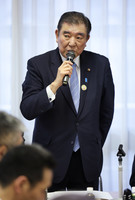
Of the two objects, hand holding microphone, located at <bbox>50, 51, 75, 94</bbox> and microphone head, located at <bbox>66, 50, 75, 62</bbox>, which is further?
microphone head, located at <bbox>66, 50, 75, 62</bbox>

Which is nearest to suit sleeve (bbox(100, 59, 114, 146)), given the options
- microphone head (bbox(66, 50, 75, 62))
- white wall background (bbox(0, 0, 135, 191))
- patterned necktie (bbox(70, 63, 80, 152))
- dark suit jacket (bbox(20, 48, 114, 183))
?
dark suit jacket (bbox(20, 48, 114, 183))

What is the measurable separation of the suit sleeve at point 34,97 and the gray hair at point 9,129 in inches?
36.1

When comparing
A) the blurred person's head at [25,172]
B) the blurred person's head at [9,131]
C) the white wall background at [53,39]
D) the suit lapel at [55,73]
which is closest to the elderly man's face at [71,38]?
the suit lapel at [55,73]

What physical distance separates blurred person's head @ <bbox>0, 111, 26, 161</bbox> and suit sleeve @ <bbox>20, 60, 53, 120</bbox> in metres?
0.92

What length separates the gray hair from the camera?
1687 mm

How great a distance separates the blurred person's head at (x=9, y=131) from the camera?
1678mm

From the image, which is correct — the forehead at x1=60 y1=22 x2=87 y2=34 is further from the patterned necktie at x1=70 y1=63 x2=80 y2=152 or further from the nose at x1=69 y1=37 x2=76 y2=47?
the patterned necktie at x1=70 y1=63 x2=80 y2=152

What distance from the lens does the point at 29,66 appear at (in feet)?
9.58

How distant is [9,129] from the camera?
1.72 metres

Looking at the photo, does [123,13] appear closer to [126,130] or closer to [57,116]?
[126,130]

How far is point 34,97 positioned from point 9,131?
1.01 meters

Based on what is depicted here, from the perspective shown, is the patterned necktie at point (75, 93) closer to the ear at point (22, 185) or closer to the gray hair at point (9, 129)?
the gray hair at point (9, 129)

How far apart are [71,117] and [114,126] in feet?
6.26

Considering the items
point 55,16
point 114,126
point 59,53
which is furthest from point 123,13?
point 59,53
